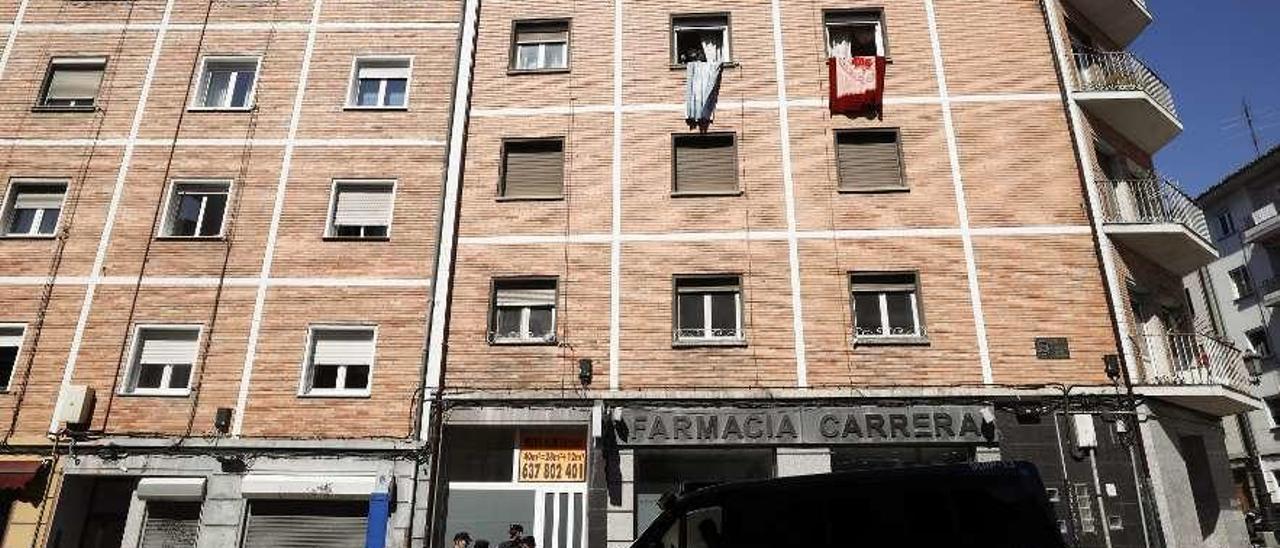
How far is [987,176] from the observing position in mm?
14273

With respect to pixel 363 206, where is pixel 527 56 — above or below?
above

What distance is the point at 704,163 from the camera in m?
15.0

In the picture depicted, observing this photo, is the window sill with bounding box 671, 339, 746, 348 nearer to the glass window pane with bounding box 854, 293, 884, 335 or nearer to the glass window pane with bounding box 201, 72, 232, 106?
the glass window pane with bounding box 854, 293, 884, 335

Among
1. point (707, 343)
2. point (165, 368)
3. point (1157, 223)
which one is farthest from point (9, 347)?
point (1157, 223)

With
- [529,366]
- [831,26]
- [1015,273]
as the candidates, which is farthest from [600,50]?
[1015,273]

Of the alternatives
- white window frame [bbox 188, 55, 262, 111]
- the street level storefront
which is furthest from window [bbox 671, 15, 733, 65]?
white window frame [bbox 188, 55, 262, 111]

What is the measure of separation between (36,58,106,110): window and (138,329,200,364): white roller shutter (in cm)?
566

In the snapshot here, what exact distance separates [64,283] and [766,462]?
44.5 ft

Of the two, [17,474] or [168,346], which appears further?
[168,346]

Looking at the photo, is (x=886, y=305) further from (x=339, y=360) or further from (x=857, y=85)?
(x=339, y=360)

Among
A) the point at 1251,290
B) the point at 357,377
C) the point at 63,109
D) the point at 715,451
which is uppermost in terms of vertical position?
the point at 1251,290

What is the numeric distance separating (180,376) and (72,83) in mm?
7572

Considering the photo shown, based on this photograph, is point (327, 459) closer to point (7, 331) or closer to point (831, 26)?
point (7, 331)

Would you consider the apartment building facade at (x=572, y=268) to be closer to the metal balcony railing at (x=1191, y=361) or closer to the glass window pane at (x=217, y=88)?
the metal balcony railing at (x=1191, y=361)
